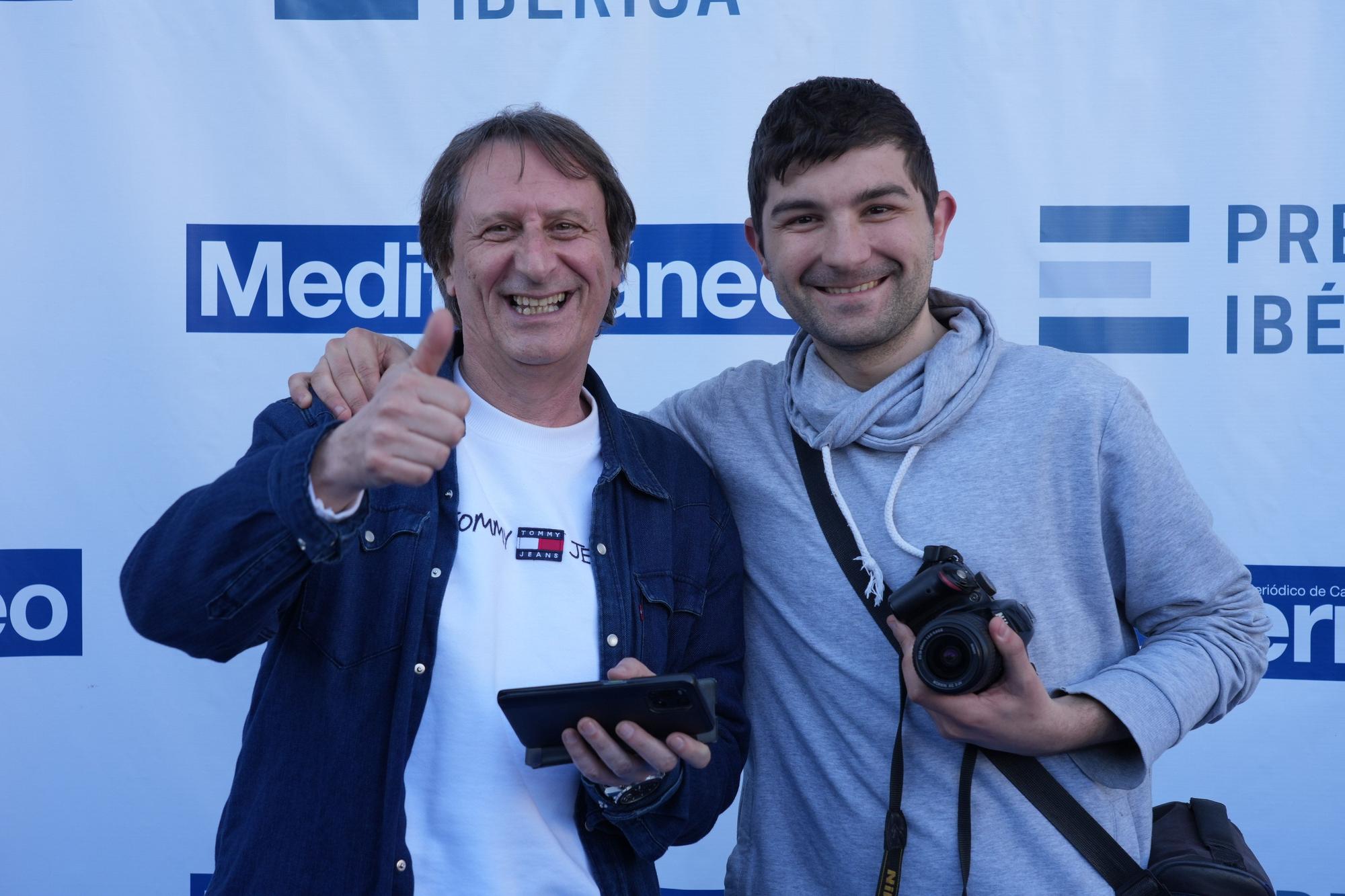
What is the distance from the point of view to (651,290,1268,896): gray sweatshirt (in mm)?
1449

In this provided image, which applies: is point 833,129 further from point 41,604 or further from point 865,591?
point 41,604

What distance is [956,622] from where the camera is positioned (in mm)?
1317

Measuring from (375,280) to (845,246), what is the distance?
1355 millimetres

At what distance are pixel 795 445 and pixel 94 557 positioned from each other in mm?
1754

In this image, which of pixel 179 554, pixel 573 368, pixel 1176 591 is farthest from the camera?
pixel 573 368

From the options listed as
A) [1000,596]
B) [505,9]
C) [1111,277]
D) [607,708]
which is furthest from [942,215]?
[505,9]

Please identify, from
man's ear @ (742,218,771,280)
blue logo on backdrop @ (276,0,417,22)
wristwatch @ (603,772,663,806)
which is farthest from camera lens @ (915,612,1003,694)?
blue logo on backdrop @ (276,0,417,22)

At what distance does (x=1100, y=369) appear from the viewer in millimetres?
1542

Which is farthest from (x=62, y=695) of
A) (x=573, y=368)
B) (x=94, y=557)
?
(x=573, y=368)

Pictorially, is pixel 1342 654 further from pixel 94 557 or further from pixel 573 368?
pixel 94 557

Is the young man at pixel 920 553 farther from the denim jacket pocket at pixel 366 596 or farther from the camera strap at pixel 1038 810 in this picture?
the denim jacket pocket at pixel 366 596

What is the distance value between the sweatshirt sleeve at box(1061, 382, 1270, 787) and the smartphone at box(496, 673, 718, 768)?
537 mm

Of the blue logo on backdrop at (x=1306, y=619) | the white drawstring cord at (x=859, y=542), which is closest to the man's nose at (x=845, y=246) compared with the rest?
the white drawstring cord at (x=859, y=542)

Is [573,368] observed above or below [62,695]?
above
